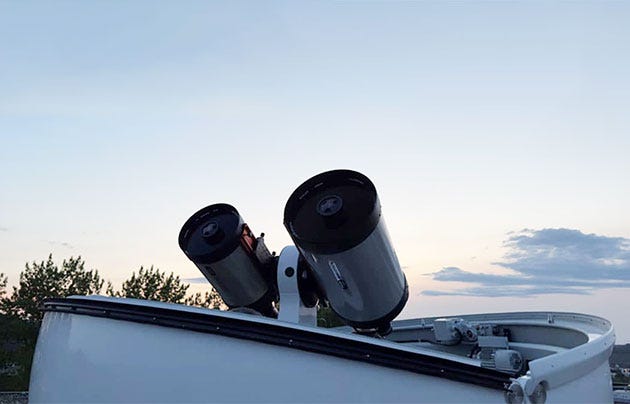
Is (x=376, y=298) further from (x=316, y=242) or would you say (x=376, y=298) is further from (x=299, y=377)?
(x=299, y=377)

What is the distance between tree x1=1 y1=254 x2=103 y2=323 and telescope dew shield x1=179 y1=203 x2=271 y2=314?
36232 mm

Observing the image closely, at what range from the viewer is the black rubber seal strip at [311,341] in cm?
313

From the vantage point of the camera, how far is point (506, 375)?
3.09 metres

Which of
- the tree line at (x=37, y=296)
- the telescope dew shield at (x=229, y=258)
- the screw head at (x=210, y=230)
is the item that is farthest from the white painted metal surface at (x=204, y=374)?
the tree line at (x=37, y=296)

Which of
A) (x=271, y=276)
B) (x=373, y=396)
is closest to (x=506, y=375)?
(x=373, y=396)

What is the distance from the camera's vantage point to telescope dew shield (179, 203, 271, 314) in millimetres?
6613

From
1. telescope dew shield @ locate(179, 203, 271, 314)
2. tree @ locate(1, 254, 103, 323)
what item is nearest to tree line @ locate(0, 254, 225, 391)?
tree @ locate(1, 254, 103, 323)

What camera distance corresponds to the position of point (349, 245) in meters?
5.35

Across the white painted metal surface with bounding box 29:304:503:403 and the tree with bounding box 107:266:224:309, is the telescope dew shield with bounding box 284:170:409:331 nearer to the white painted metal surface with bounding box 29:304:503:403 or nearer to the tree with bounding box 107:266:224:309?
the white painted metal surface with bounding box 29:304:503:403

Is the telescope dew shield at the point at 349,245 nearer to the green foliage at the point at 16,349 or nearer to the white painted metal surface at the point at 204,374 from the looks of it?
the white painted metal surface at the point at 204,374

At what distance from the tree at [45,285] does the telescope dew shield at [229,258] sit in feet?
119

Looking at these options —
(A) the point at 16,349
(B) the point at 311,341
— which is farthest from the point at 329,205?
(A) the point at 16,349

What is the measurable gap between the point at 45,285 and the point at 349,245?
4260 centimetres

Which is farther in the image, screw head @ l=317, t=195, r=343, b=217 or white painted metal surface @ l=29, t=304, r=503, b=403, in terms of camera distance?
screw head @ l=317, t=195, r=343, b=217
